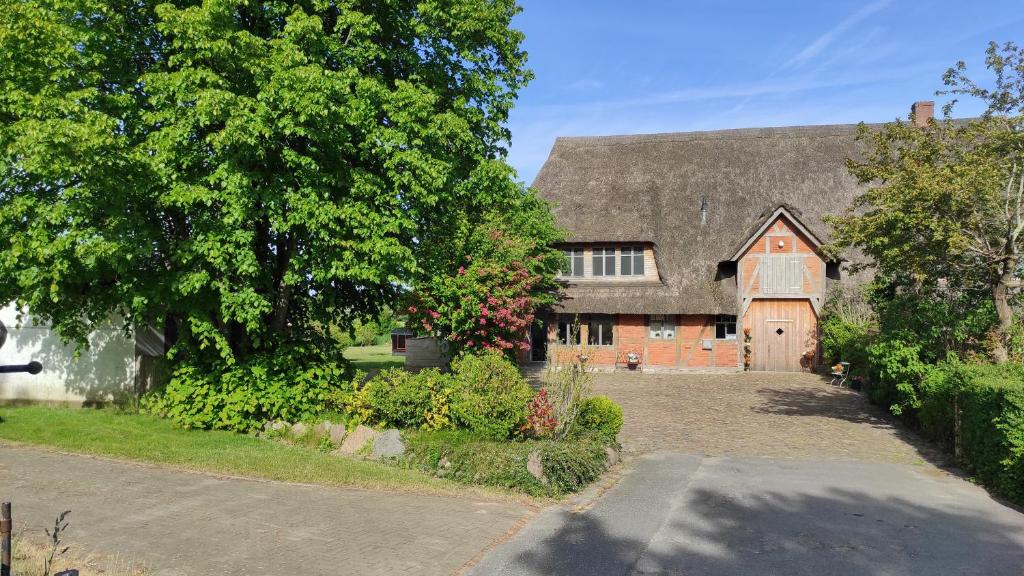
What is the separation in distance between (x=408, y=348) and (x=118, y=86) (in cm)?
1935

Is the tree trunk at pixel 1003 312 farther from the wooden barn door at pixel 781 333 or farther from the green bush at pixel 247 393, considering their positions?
the green bush at pixel 247 393

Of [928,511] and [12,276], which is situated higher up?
[12,276]

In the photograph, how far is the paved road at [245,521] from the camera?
6.90 m

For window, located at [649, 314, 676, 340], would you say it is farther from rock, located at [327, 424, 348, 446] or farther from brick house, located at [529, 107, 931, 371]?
rock, located at [327, 424, 348, 446]

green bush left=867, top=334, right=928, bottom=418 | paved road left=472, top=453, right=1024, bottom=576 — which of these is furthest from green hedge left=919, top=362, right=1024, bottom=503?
paved road left=472, top=453, right=1024, bottom=576

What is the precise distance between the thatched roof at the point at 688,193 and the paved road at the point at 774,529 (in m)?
15.1

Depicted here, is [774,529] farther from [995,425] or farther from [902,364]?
[902,364]

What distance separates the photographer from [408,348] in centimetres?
3052

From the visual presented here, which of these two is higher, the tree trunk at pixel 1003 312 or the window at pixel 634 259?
the window at pixel 634 259

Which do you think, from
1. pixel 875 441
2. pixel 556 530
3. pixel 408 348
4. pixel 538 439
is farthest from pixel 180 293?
pixel 408 348

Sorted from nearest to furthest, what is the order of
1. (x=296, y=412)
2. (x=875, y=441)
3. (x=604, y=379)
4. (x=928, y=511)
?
(x=928, y=511), (x=296, y=412), (x=875, y=441), (x=604, y=379)

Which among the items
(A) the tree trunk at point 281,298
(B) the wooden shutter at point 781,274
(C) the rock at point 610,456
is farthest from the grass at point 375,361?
(B) the wooden shutter at point 781,274

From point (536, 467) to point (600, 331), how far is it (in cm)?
1750

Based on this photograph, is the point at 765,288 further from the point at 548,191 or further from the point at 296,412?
the point at 296,412
